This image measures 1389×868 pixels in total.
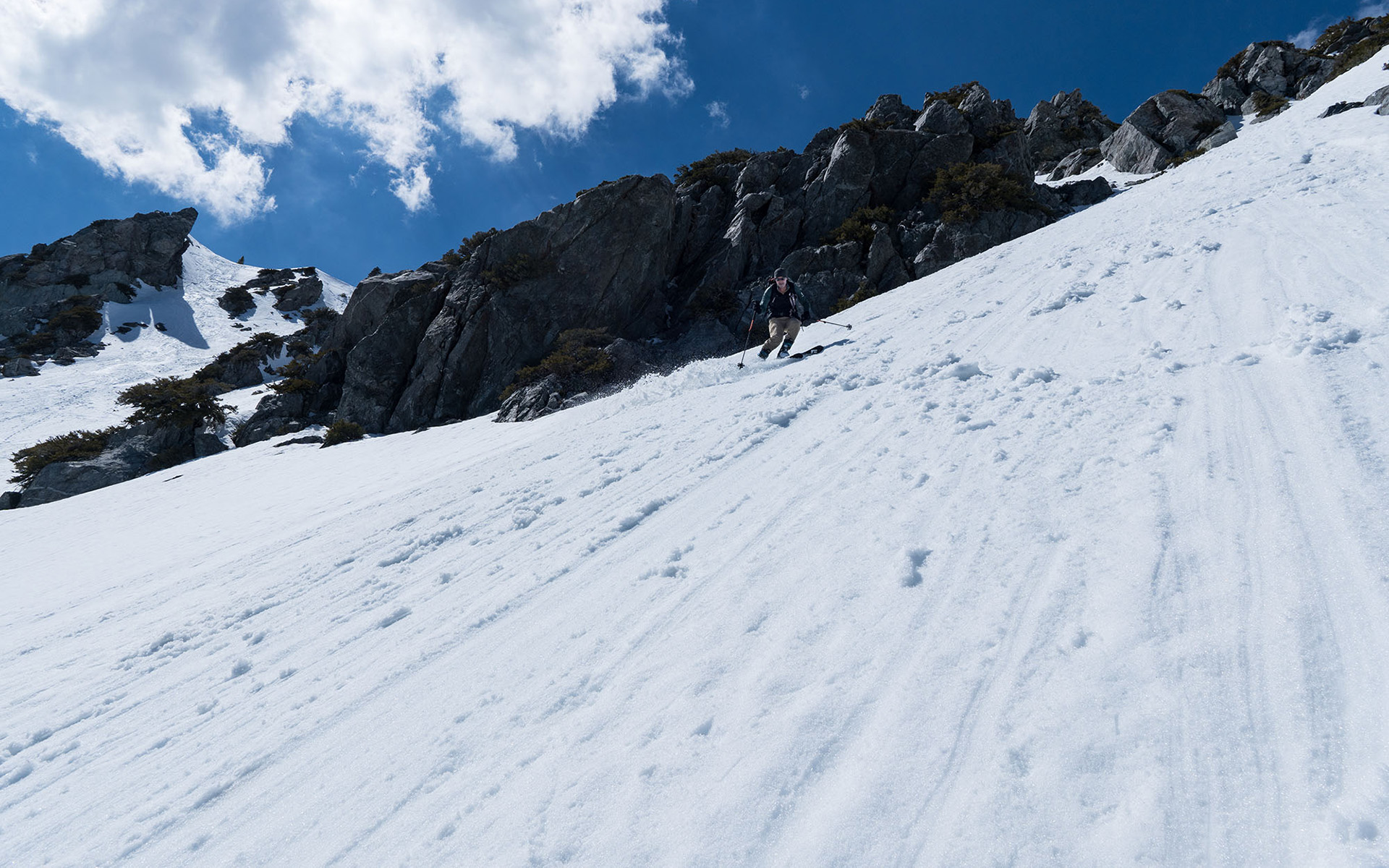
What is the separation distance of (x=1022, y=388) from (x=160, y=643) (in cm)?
870

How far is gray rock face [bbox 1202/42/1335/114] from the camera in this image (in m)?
44.7

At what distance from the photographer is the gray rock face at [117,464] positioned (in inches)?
818

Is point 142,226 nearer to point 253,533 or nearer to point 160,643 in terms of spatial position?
point 253,533

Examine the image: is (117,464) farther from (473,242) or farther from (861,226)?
(861,226)

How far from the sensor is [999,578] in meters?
2.99

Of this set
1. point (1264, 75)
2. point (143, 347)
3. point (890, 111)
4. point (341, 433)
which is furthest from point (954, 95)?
point (143, 347)

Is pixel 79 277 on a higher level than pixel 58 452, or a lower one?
higher

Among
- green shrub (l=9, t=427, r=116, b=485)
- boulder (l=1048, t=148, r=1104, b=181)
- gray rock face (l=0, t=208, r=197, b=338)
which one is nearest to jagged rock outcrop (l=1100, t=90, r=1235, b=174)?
boulder (l=1048, t=148, r=1104, b=181)

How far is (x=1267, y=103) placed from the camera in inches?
1639

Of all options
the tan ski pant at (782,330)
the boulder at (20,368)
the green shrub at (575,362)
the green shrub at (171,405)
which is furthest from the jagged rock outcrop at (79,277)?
the tan ski pant at (782,330)

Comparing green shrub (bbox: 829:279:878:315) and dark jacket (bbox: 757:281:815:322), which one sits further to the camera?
green shrub (bbox: 829:279:878:315)

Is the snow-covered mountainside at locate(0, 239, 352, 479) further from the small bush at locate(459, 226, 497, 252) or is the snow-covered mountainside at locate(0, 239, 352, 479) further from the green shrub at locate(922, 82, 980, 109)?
the green shrub at locate(922, 82, 980, 109)

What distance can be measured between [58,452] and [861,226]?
1561 inches

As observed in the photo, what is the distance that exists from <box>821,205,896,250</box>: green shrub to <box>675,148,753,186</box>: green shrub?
10487 millimetres
